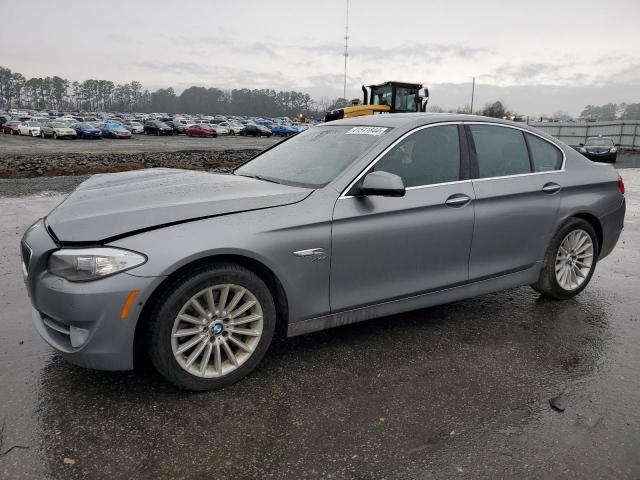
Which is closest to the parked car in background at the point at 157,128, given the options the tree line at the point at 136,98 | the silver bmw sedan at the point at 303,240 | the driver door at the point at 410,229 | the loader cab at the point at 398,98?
the loader cab at the point at 398,98

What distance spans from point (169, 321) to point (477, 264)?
2.37 m

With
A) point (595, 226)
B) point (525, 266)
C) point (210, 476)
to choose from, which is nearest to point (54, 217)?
point (210, 476)

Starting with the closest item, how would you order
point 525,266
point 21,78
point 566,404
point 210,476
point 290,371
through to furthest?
point 210,476 < point 566,404 < point 290,371 < point 525,266 < point 21,78

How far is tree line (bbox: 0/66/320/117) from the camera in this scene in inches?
6521

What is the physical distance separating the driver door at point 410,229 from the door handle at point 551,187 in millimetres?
863

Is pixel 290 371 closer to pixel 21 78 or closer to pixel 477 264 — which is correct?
A: pixel 477 264

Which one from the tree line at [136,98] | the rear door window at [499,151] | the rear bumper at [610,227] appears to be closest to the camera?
the rear door window at [499,151]

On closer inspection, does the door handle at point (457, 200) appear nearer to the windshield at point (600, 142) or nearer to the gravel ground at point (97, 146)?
the gravel ground at point (97, 146)

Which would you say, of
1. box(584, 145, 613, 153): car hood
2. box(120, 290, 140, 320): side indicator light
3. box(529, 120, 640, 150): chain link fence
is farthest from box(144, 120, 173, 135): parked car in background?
box(120, 290, 140, 320): side indicator light

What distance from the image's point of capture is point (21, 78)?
170m

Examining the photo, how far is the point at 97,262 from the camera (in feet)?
9.07

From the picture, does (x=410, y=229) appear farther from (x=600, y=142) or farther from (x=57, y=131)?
(x=57, y=131)

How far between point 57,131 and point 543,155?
44.1 metres

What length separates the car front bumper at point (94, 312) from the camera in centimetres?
274
